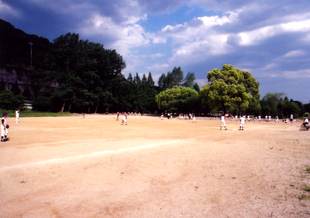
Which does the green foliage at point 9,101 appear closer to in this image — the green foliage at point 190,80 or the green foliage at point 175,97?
the green foliage at point 175,97

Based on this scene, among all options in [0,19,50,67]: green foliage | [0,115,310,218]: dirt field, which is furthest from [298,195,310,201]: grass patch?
[0,19,50,67]: green foliage

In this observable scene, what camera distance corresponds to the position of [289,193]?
16.5ft

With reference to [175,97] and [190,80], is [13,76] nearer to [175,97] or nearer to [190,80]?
[175,97]

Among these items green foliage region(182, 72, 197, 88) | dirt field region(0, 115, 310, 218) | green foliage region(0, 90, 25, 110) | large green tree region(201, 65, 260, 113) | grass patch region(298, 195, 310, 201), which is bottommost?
dirt field region(0, 115, 310, 218)

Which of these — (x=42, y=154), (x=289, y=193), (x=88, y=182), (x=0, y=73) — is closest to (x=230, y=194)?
(x=289, y=193)

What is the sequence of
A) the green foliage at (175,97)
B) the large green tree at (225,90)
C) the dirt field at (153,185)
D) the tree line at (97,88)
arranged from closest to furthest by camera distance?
1. the dirt field at (153,185)
2. the large green tree at (225,90)
3. the tree line at (97,88)
4. the green foliage at (175,97)

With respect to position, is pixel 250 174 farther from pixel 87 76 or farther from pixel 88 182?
pixel 87 76

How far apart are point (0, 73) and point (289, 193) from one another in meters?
74.6

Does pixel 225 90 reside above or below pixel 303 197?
above

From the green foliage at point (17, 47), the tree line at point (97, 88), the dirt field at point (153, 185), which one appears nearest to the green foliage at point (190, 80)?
the tree line at point (97, 88)

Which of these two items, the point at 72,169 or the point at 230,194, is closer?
the point at 230,194

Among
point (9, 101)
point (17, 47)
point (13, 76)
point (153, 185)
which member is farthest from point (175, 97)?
point (153, 185)

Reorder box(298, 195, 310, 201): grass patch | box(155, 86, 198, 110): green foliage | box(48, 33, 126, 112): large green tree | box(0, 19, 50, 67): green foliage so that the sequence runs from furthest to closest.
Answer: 1. box(0, 19, 50, 67): green foliage
2. box(155, 86, 198, 110): green foliage
3. box(48, 33, 126, 112): large green tree
4. box(298, 195, 310, 201): grass patch

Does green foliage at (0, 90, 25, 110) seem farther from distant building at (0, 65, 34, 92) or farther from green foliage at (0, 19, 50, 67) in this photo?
green foliage at (0, 19, 50, 67)
